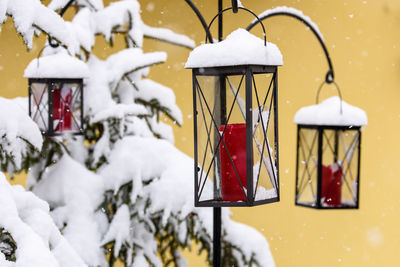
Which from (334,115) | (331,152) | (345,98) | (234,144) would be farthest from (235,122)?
(345,98)

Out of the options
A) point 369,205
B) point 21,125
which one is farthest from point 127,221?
point 369,205

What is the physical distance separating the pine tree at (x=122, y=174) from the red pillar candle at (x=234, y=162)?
0.87 meters

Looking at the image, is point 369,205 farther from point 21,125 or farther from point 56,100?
point 21,125

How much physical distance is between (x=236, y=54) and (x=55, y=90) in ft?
3.55

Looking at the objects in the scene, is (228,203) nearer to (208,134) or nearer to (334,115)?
(208,134)

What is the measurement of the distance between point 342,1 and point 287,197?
Answer: 1.29 metres

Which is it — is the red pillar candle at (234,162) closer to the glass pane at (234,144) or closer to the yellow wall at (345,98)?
the glass pane at (234,144)

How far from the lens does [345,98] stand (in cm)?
399

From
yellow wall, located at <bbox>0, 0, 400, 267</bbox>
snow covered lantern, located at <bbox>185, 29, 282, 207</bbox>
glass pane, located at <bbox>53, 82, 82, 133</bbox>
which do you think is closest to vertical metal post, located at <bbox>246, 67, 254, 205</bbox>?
snow covered lantern, located at <bbox>185, 29, 282, 207</bbox>

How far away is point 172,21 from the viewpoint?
3.99m

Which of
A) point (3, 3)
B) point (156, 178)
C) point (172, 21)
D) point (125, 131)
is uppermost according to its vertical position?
point (172, 21)

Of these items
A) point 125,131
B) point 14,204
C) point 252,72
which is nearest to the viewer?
point 14,204

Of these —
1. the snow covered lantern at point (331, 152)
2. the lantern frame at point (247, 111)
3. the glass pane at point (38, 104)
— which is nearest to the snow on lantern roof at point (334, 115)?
the snow covered lantern at point (331, 152)

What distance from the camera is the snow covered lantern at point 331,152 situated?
221 cm
